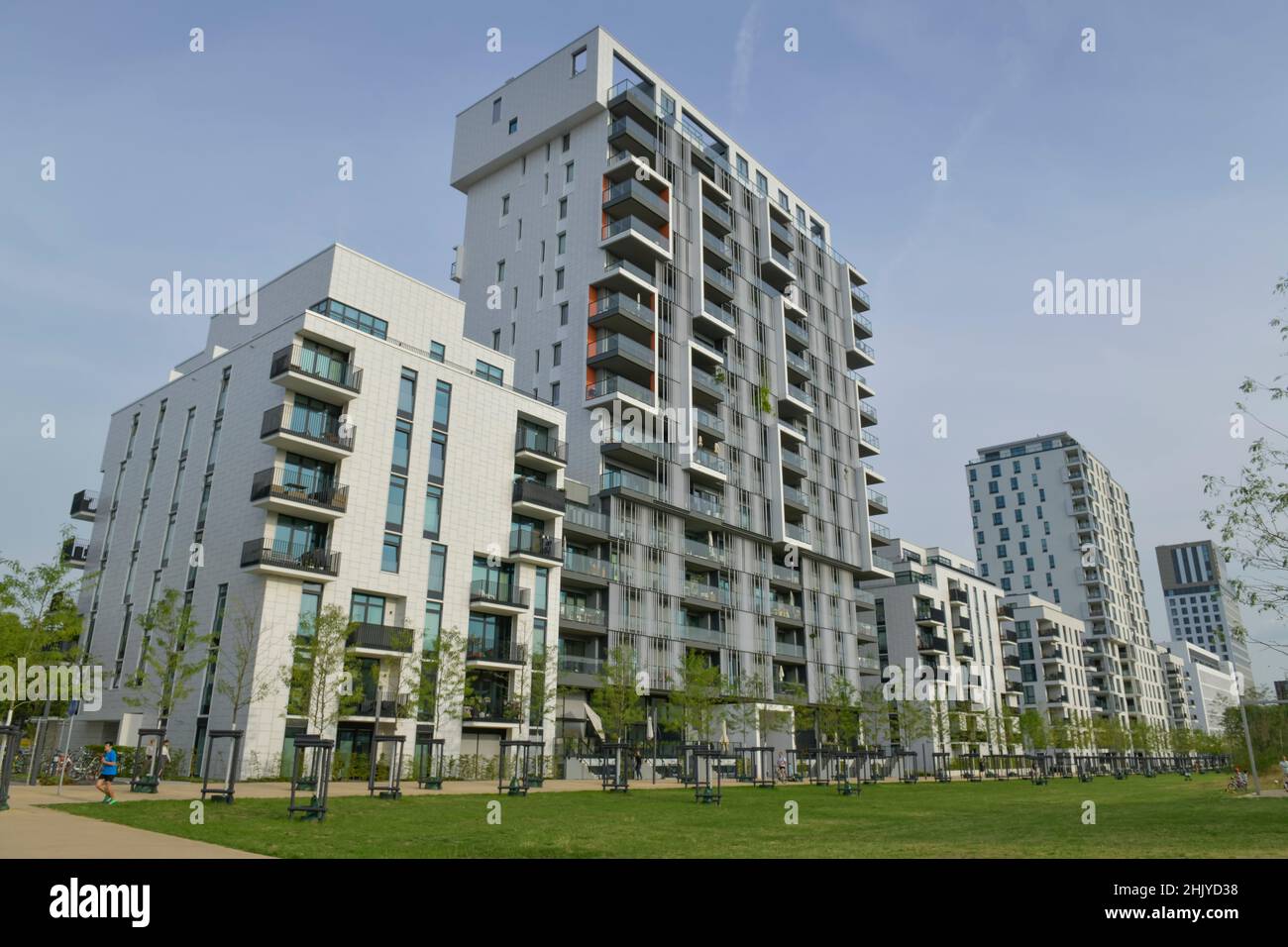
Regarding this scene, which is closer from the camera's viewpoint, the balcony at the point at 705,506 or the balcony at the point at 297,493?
the balcony at the point at 297,493

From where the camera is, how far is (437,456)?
1858 inches

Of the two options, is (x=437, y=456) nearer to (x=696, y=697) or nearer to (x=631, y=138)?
(x=696, y=697)

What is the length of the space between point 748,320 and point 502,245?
20810 millimetres

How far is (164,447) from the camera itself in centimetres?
4962

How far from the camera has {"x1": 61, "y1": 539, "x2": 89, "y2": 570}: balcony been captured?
52812 millimetres

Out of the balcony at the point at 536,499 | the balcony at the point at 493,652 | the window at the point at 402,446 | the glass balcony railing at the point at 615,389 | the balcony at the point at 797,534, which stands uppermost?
the glass balcony railing at the point at 615,389

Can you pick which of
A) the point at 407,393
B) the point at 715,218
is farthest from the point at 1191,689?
the point at 407,393

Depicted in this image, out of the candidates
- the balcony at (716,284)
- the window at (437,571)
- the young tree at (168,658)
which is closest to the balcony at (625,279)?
the balcony at (716,284)

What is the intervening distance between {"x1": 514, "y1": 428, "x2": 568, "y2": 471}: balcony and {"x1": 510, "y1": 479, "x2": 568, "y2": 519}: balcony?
4.52ft

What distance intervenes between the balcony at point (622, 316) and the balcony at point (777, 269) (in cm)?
1738

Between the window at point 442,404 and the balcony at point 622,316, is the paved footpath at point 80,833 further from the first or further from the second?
the balcony at point 622,316

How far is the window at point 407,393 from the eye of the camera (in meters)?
46.1

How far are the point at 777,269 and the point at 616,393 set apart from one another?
25.9m
